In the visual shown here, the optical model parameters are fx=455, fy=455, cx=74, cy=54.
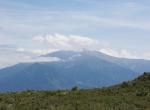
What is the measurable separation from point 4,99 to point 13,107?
3.48m

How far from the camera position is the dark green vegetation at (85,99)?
95.7 ft

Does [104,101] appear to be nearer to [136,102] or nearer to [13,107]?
[136,102]

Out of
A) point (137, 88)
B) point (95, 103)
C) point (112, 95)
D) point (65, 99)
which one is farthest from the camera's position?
point (137, 88)

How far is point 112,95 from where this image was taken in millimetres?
34562

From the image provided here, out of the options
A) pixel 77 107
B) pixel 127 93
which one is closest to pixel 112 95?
pixel 127 93

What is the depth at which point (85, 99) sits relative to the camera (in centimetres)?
3216

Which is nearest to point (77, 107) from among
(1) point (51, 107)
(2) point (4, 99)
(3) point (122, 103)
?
(1) point (51, 107)

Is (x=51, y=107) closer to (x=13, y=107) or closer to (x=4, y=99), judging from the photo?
(x=13, y=107)

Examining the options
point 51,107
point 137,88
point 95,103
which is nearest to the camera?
point 51,107

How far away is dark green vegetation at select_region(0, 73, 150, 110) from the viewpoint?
95.7 feet

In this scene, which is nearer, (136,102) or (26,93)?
(136,102)

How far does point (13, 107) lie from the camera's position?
28.9m

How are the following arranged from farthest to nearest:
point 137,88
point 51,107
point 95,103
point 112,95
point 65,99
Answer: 1. point 137,88
2. point 112,95
3. point 65,99
4. point 95,103
5. point 51,107

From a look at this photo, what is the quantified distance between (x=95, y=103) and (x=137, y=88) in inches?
326
